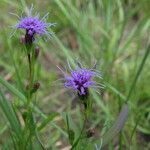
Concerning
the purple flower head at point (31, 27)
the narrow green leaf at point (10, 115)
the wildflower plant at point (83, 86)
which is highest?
the purple flower head at point (31, 27)

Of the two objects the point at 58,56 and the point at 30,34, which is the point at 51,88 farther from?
the point at 30,34

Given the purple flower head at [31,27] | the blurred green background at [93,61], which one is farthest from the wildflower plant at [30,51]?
the blurred green background at [93,61]

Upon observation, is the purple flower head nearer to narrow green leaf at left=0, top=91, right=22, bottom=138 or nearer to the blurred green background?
narrow green leaf at left=0, top=91, right=22, bottom=138

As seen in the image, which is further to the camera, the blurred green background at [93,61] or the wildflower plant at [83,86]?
the blurred green background at [93,61]

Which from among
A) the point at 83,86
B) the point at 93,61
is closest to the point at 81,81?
the point at 83,86

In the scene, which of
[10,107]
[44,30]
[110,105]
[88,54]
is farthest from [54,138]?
[44,30]

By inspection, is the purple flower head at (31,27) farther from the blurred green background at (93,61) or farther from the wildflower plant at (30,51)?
the blurred green background at (93,61)

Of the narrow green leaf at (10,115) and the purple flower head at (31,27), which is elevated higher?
the purple flower head at (31,27)

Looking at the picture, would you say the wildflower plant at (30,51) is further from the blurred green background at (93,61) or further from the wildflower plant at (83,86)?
the blurred green background at (93,61)

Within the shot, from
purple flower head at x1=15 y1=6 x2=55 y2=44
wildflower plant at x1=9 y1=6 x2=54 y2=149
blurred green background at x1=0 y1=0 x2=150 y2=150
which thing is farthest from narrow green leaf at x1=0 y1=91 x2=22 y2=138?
blurred green background at x1=0 y1=0 x2=150 y2=150

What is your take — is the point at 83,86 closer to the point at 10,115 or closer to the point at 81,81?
the point at 81,81

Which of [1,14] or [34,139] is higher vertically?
[1,14]
